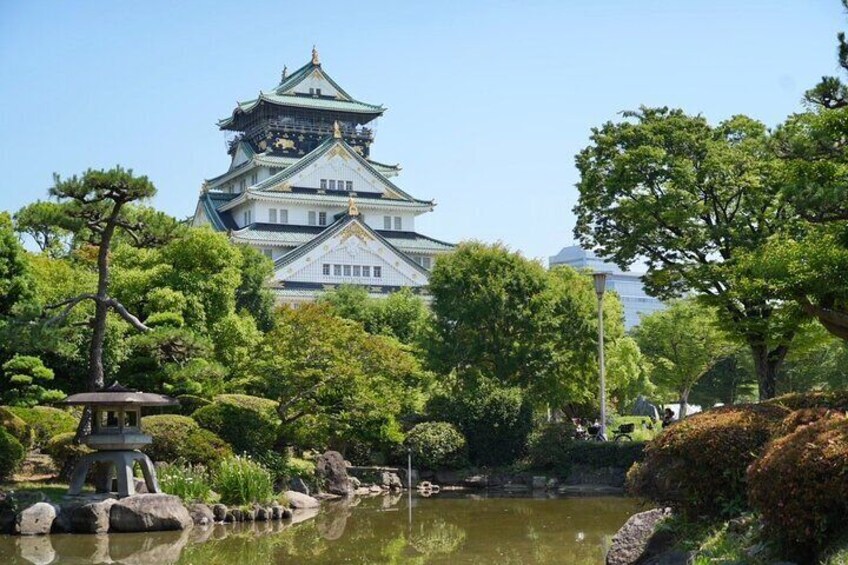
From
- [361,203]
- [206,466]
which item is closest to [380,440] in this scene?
[206,466]

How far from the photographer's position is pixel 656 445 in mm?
9320

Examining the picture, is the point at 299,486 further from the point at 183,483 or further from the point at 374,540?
the point at 374,540

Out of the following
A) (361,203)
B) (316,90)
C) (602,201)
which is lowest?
(602,201)

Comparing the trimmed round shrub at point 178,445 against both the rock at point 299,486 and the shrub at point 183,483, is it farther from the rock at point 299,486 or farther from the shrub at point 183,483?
the rock at point 299,486

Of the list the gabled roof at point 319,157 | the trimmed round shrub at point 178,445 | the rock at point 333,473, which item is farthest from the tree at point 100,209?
the gabled roof at point 319,157

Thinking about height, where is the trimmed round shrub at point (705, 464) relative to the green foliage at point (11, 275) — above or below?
below

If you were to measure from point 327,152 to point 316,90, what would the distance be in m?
6.84

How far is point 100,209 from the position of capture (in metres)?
18.3

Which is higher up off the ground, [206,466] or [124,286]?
[124,286]

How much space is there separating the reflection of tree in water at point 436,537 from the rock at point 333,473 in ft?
17.6

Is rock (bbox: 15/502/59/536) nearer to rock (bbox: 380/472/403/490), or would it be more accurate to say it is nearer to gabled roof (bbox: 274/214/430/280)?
rock (bbox: 380/472/403/490)

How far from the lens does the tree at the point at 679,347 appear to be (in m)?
39.6

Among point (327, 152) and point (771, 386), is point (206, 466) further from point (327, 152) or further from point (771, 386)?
point (327, 152)

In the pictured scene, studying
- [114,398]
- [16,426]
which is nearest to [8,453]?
[16,426]
